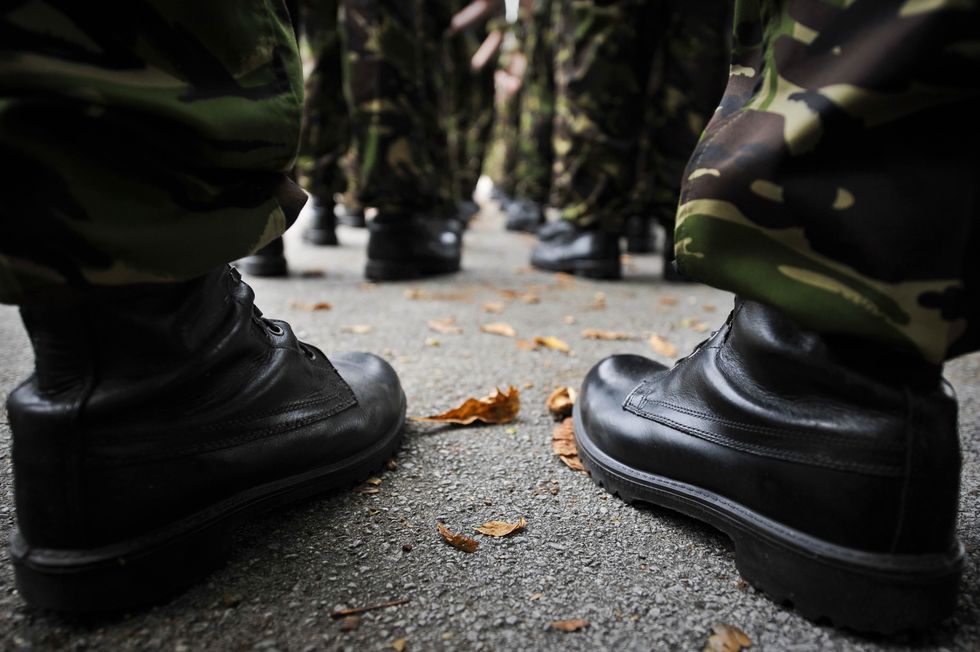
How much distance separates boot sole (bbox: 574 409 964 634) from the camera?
2.06 feet

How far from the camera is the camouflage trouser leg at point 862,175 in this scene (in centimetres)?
56

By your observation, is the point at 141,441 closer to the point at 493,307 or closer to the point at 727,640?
the point at 727,640

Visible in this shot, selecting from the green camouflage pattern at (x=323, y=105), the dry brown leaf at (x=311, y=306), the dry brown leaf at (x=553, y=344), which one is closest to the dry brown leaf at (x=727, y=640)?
the dry brown leaf at (x=553, y=344)

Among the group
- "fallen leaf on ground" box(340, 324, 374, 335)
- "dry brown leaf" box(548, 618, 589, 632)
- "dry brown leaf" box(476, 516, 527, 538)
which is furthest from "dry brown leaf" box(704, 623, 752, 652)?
"fallen leaf on ground" box(340, 324, 374, 335)

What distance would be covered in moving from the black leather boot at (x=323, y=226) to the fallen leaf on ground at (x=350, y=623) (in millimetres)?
3622

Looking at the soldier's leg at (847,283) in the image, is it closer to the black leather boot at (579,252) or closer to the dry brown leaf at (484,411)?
the dry brown leaf at (484,411)

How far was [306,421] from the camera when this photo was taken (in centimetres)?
85

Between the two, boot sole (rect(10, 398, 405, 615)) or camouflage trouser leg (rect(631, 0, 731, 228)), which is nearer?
boot sole (rect(10, 398, 405, 615))

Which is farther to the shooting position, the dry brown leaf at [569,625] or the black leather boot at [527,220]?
the black leather boot at [527,220]

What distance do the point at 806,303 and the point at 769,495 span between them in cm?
24

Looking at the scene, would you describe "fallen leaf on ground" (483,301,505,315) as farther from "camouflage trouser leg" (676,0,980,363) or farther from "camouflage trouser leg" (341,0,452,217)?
"camouflage trouser leg" (676,0,980,363)

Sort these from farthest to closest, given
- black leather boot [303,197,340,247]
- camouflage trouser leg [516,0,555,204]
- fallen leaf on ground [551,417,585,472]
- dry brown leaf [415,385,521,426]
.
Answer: camouflage trouser leg [516,0,555,204] → black leather boot [303,197,340,247] → dry brown leaf [415,385,521,426] → fallen leaf on ground [551,417,585,472]

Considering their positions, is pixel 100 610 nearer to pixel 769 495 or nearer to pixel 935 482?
pixel 769 495

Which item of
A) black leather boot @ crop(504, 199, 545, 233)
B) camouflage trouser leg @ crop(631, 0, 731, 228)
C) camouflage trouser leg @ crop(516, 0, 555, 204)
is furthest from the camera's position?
black leather boot @ crop(504, 199, 545, 233)
